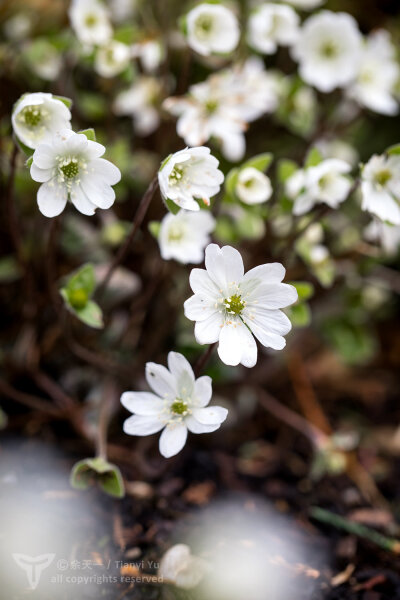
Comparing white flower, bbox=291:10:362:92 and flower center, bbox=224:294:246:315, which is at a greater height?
white flower, bbox=291:10:362:92

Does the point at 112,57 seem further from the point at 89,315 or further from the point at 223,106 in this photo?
the point at 89,315

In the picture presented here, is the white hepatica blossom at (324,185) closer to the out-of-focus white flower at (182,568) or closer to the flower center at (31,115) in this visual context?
the flower center at (31,115)

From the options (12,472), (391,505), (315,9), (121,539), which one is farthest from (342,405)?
(315,9)

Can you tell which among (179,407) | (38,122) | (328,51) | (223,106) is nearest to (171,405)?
(179,407)

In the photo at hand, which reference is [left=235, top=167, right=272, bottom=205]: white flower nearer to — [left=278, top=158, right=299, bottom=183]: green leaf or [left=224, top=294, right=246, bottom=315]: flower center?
[left=278, top=158, right=299, bottom=183]: green leaf

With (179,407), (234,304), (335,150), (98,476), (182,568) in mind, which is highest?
(335,150)

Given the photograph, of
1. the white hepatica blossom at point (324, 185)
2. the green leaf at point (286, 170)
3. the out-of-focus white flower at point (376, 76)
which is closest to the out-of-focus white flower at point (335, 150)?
the out-of-focus white flower at point (376, 76)

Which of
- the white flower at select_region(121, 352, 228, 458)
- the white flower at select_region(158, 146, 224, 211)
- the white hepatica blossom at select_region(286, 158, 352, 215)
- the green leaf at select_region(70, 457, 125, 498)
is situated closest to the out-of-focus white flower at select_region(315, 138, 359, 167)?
the white hepatica blossom at select_region(286, 158, 352, 215)
